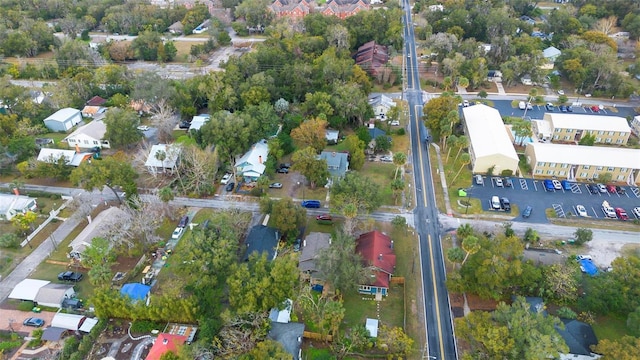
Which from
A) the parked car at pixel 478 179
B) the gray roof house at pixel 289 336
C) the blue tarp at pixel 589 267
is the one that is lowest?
the parked car at pixel 478 179

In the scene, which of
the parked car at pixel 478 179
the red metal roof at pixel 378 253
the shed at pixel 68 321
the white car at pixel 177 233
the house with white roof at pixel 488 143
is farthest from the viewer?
the house with white roof at pixel 488 143

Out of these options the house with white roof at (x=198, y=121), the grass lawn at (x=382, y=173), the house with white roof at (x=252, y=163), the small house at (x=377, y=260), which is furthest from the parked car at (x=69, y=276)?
the grass lawn at (x=382, y=173)

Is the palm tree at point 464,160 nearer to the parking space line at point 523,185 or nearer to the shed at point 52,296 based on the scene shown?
the parking space line at point 523,185

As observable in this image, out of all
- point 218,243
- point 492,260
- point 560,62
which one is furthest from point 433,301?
point 560,62

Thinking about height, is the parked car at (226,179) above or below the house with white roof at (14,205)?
below

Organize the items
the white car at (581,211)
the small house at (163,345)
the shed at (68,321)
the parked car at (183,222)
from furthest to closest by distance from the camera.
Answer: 1. the white car at (581,211)
2. the parked car at (183,222)
3. the shed at (68,321)
4. the small house at (163,345)

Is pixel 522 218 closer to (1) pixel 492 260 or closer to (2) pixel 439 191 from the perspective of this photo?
(2) pixel 439 191
